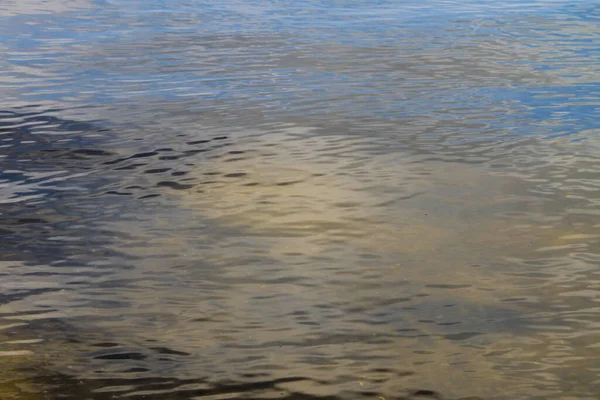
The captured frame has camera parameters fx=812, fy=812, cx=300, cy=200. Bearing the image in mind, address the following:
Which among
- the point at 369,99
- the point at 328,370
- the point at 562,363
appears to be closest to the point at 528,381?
the point at 562,363

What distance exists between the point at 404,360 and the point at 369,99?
18.3 ft

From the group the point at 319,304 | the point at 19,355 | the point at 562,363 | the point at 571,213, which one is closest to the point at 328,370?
the point at 319,304

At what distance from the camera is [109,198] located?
6055 millimetres

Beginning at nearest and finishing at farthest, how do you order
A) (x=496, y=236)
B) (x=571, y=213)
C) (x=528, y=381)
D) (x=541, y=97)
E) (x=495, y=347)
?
(x=528, y=381) → (x=495, y=347) → (x=496, y=236) → (x=571, y=213) → (x=541, y=97)

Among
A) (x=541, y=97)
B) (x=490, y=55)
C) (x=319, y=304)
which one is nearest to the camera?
(x=319, y=304)

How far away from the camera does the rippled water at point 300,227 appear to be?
12.5 feet

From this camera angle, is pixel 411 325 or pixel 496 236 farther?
pixel 496 236

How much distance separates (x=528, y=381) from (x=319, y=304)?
1.23 metres

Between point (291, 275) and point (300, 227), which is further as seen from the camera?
point (300, 227)

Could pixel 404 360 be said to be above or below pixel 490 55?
below

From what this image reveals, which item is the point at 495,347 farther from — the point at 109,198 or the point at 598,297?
the point at 109,198

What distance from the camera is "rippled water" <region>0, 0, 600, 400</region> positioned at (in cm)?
382

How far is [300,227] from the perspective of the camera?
554 cm

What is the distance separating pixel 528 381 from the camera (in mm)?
3674
